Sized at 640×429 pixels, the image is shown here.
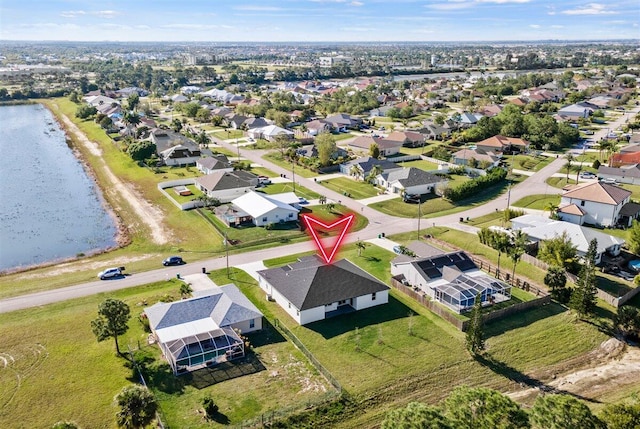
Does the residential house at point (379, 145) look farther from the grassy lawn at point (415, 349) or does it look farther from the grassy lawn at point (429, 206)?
the grassy lawn at point (415, 349)

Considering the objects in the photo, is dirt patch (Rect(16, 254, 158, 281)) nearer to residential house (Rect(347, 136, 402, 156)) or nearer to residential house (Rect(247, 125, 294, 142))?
residential house (Rect(347, 136, 402, 156))

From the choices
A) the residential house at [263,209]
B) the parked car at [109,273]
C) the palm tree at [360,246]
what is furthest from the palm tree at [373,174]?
the parked car at [109,273]

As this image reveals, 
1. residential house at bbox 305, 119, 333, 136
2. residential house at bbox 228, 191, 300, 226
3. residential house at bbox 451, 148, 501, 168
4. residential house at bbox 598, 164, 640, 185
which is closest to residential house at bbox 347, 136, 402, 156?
residential house at bbox 451, 148, 501, 168

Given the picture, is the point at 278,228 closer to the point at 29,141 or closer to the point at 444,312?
the point at 444,312

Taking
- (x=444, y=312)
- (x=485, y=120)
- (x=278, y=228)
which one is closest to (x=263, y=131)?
(x=485, y=120)

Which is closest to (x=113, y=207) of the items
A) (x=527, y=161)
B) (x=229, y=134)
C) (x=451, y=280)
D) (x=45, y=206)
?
(x=45, y=206)

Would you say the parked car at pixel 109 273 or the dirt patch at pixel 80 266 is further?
the dirt patch at pixel 80 266

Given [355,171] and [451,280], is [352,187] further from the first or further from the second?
[451,280]
